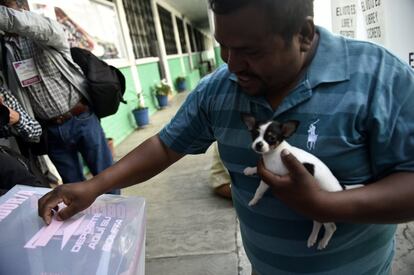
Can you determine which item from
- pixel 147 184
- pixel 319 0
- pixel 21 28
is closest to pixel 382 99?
pixel 319 0

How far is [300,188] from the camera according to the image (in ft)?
2.12

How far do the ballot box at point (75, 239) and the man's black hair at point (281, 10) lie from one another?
0.59 m

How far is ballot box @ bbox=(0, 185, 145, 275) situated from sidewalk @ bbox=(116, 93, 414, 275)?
1.39 meters

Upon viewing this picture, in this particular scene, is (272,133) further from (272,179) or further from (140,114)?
(140,114)

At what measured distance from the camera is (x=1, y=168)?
140 cm

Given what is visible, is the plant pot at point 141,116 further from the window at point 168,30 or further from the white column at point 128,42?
the window at point 168,30

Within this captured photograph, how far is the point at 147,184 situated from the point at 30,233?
2824mm

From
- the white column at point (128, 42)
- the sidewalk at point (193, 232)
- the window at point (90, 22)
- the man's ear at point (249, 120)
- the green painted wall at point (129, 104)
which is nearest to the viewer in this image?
the man's ear at point (249, 120)

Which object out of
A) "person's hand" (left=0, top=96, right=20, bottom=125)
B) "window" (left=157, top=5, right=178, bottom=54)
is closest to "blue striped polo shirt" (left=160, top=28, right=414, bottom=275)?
"person's hand" (left=0, top=96, right=20, bottom=125)

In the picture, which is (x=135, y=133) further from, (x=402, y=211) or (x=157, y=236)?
(x=402, y=211)

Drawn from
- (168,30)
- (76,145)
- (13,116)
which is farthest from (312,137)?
(168,30)

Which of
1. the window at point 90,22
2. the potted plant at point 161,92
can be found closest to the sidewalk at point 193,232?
the window at point 90,22

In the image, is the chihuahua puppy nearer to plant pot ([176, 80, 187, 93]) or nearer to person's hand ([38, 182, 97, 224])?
person's hand ([38, 182, 97, 224])

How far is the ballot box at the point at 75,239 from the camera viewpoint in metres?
0.75
